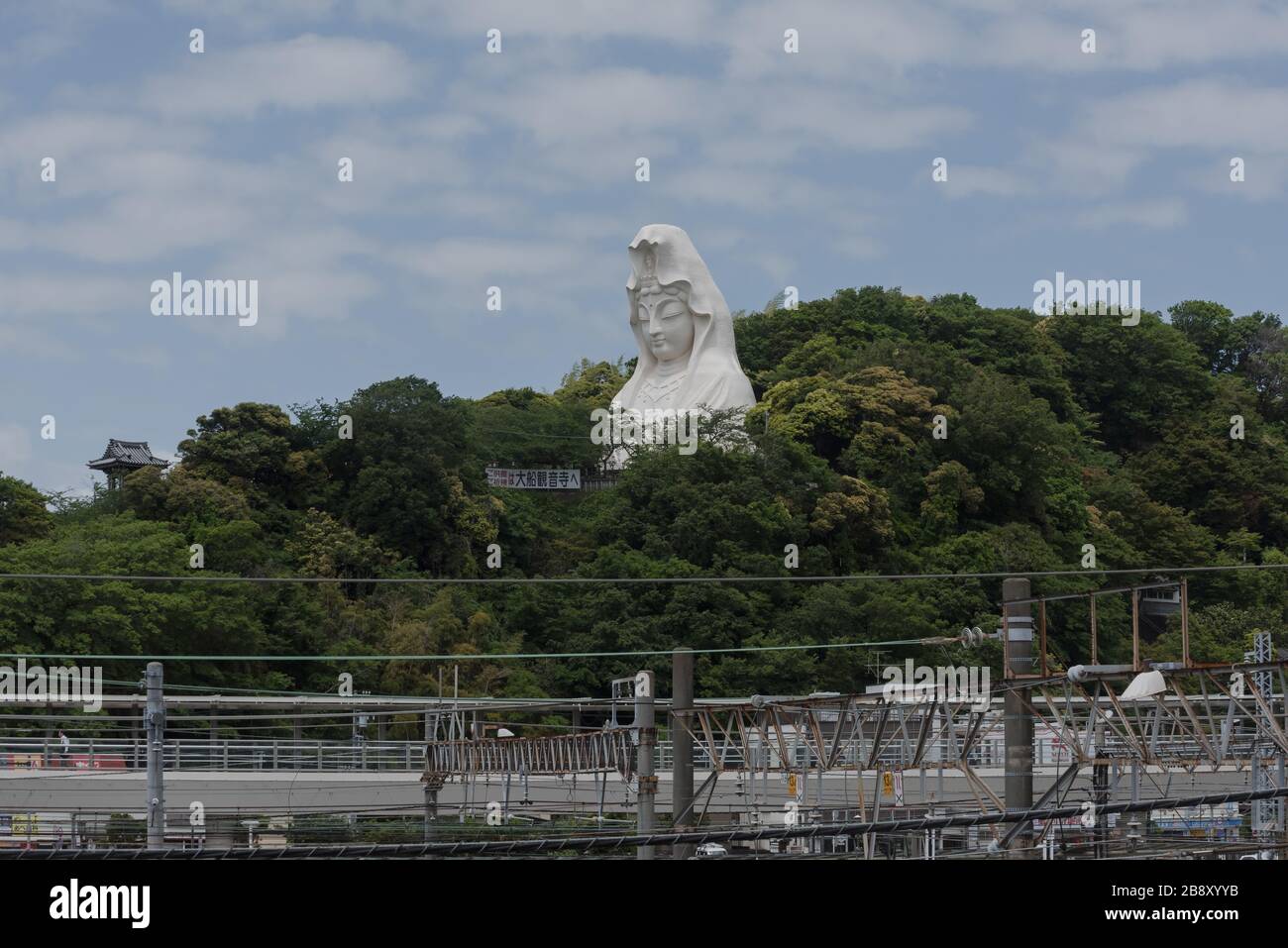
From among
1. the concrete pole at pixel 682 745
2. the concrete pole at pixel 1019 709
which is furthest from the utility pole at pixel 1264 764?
the concrete pole at pixel 682 745

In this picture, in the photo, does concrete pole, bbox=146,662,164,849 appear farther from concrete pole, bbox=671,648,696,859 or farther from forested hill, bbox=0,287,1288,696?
forested hill, bbox=0,287,1288,696

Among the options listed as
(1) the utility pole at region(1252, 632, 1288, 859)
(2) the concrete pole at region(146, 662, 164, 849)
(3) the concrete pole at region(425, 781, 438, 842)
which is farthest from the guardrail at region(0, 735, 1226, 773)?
(2) the concrete pole at region(146, 662, 164, 849)

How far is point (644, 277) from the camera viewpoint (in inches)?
1786

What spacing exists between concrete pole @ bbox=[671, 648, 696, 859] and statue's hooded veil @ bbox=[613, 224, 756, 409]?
26795 mm

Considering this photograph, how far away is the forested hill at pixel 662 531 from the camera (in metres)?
31.3

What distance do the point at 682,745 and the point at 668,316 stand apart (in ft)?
95.5

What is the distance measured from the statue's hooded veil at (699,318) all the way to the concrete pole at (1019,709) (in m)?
30.3

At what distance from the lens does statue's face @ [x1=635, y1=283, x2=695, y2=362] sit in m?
45.5

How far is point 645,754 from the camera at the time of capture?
16281 millimetres

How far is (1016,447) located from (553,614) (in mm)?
12760

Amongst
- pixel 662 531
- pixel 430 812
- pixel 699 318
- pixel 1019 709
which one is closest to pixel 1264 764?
pixel 1019 709

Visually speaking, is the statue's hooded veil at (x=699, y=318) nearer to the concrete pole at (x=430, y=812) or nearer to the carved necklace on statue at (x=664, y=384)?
the carved necklace on statue at (x=664, y=384)
